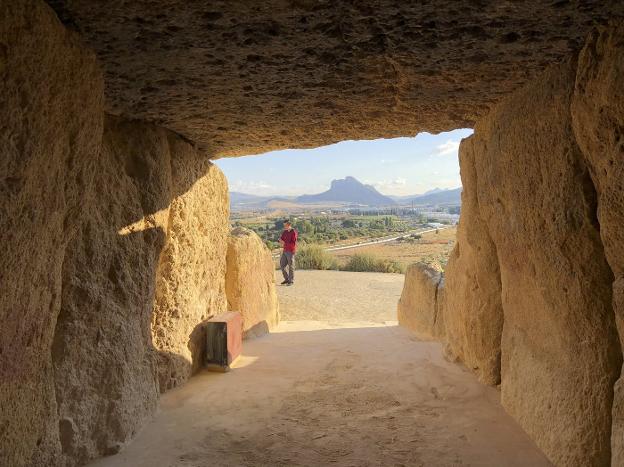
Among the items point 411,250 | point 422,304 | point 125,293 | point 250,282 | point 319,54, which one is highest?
point 319,54

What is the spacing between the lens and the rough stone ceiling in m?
1.81

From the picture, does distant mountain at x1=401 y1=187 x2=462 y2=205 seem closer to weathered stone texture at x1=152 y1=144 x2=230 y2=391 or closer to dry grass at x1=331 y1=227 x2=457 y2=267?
dry grass at x1=331 y1=227 x2=457 y2=267

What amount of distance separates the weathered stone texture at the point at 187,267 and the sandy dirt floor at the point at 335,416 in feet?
0.91

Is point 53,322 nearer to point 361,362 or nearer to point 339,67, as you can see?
point 339,67

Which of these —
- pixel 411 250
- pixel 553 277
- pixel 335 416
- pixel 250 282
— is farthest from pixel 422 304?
pixel 411 250

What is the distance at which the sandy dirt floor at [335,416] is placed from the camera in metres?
2.63

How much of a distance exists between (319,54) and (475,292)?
Answer: 2.39 meters

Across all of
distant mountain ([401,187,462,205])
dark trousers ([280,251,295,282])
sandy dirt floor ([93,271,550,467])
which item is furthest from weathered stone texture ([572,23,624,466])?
distant mountain ([401,187,462,205])

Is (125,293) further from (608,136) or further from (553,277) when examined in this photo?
(608,136)

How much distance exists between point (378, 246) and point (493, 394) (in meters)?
24.7

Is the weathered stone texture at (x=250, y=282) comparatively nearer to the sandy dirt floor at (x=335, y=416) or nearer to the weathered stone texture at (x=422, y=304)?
the sandy dirt floor at (x=335, y=416)

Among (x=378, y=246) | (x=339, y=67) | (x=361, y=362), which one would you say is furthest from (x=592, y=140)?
(x=378, y=246)

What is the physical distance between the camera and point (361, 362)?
4348 millimetres

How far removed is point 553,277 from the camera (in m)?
2.48
